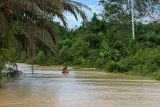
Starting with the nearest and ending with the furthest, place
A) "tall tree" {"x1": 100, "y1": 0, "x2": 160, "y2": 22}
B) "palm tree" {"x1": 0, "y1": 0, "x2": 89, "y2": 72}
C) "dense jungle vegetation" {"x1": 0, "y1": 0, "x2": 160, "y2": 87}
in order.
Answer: "palm tree" {"x1": 0, "y1": 0, "x2": 89, "y2": 72} → "dense jungle vegetation" {"x1": 0, "y1": 0, "x2": 160, "y2": 87} → "tall tree" {"x1": 100, "y1": 0, "x2": 160, "y2": 22}

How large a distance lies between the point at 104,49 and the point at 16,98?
30338 millimetres

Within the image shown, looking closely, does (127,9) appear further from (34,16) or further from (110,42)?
(34,16)

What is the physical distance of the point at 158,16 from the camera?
163 ft

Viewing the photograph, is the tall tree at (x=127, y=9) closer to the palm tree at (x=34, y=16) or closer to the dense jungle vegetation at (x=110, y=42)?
the dense jungle vegetation at (x=110, y=42)

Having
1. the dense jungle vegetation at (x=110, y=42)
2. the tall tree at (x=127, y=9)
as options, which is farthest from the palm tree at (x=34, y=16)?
the tall tree at (x=127, y=9)

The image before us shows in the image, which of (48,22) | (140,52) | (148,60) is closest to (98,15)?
(140,52)

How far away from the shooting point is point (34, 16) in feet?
64.6

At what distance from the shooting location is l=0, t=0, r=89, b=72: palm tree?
17.7 metres

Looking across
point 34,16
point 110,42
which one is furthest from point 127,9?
point 34,16

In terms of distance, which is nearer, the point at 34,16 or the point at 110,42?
the point at 34,16

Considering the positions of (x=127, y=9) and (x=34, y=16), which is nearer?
(x=34, y=16)

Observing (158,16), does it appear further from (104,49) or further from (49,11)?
(49,11)

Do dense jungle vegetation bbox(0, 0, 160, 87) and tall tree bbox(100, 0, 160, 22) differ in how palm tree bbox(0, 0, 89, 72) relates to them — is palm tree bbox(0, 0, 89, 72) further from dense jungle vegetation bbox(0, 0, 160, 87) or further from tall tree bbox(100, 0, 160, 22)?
tall tree bbox(100, 0, 160, 22)

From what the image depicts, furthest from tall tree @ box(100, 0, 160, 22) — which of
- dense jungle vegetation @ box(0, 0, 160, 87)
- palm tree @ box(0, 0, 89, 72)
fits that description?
palm tree @ box(0, 0, 89, 72)
